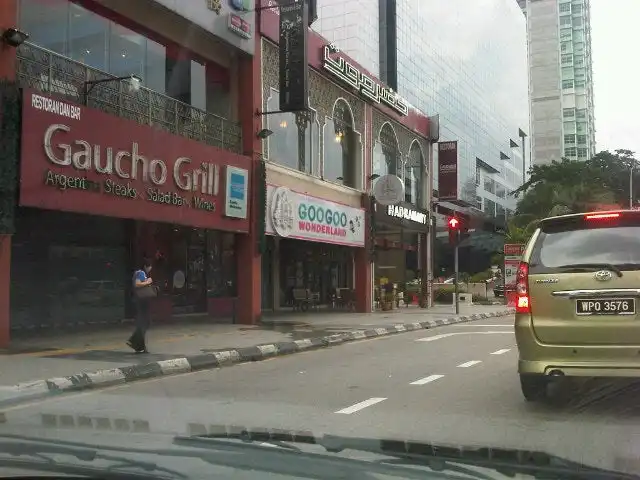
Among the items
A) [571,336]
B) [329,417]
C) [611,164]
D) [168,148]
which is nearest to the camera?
[571,336]

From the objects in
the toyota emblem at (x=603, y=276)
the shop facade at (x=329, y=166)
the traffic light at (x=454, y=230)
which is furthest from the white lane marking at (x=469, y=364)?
the traffic light at (x=454, y=230)

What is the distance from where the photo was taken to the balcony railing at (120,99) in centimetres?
1317

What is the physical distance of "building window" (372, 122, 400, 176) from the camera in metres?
26.5

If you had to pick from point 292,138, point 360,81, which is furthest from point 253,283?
point 360,81

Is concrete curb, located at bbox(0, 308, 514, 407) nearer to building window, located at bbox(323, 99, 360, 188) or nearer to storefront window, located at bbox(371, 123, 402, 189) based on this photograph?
building window, located at bbox(323, 99, 360, 188)

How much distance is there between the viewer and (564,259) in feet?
21.7

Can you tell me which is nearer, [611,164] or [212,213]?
[212,213]

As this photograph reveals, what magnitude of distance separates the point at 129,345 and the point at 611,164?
68456 mm

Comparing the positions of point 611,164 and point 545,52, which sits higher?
point 545,52

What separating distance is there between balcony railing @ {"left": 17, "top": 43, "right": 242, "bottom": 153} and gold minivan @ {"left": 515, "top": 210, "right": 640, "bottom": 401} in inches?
395

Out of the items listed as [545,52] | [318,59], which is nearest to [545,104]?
[545,52]

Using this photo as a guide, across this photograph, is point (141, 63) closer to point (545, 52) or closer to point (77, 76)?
point (77, 76)

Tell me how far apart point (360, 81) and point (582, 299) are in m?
18.6

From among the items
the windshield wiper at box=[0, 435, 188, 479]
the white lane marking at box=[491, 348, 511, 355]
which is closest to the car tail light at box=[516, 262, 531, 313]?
the windshield wiper at box=[0, 435, 188, 479]
